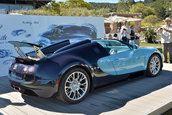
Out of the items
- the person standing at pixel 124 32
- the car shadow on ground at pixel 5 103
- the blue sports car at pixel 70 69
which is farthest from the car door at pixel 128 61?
the person standing at pixel 124 32

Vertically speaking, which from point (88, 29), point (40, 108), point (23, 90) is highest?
point (88, 29)

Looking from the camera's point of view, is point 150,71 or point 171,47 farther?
point 171,47

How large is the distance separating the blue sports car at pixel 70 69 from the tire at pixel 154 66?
68 centimetres

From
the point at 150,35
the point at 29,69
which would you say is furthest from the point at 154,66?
the point at 150,35

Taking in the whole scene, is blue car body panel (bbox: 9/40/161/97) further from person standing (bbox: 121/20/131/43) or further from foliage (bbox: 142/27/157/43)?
foliage (bbox: 142/27/157/43)

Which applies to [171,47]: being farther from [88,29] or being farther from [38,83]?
[38,83]

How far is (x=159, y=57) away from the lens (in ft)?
18.5

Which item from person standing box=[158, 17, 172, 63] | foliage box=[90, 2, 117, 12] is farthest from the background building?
foliage box=[90, 2, 117, 12]

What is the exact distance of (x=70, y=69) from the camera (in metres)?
3.67

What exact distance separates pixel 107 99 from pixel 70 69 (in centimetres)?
105

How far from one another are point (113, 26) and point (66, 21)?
28.6 meters

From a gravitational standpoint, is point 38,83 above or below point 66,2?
below

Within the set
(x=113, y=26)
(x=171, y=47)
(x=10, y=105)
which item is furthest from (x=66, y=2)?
(x=10, y=105)

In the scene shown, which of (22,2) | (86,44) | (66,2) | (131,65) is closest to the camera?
(86,44)
